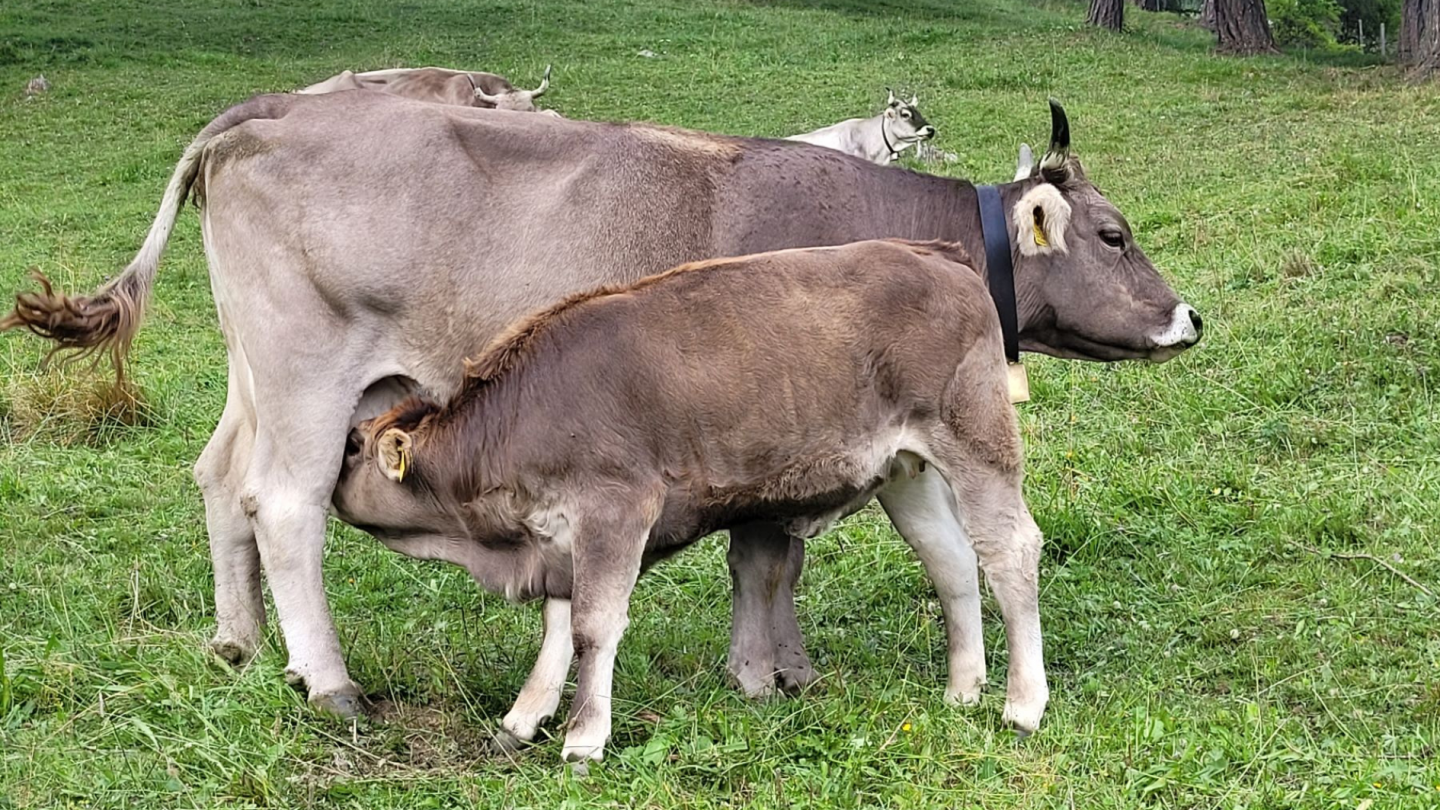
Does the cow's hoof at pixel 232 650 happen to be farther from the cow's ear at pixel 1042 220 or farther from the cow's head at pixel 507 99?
the cow's head at pixel 507 99

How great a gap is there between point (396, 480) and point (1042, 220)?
9.03 ft

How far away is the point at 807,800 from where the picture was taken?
4441 mm

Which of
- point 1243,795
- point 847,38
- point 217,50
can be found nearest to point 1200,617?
point 1243,795

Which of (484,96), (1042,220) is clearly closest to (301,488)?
(1042,220)

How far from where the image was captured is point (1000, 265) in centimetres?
624

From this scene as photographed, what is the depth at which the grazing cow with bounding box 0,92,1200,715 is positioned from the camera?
5570 mm

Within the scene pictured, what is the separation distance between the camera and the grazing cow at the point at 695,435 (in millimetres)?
4887

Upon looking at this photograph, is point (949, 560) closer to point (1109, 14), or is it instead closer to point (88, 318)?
point (88, 318)

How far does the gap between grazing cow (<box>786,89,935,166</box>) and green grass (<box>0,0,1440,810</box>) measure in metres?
3.03

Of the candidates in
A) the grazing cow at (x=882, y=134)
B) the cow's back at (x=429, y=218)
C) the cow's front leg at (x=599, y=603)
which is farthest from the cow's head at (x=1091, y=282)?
the grazing cow at (x=882, y=134)

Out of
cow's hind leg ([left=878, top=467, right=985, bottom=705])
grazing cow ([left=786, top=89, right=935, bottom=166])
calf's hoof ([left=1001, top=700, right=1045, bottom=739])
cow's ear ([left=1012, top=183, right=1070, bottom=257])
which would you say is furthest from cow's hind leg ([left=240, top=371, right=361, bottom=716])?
grazing cow ([left=786, top=89, right=935, bottom=166])

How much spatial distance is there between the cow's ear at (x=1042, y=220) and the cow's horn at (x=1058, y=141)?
0.10 metres

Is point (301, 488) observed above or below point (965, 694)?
above

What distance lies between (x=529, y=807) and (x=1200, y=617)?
111 inches
